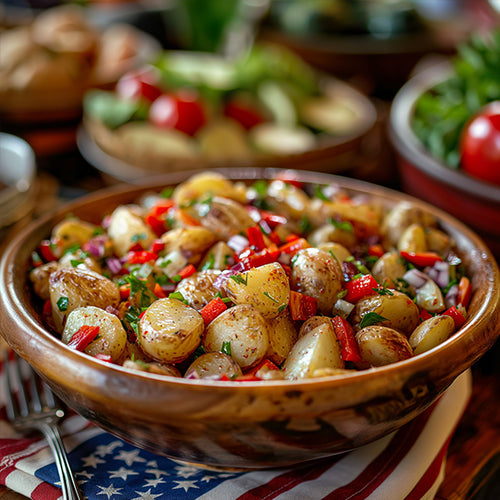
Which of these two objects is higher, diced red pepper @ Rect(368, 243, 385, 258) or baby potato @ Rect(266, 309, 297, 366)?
diced red pepper @ Rect(368, 243, 385, 258)

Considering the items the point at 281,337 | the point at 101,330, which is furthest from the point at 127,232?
the point at 281,337

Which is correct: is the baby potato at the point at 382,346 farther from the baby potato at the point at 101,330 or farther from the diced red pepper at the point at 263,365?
the baby potato at the point at 101,330

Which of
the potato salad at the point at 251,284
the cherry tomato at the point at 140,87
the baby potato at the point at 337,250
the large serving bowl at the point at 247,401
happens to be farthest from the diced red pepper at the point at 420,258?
the cherry tomato at the point at 140,87

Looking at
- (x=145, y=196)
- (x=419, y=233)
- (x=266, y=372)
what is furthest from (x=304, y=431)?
(x=145, y=196)

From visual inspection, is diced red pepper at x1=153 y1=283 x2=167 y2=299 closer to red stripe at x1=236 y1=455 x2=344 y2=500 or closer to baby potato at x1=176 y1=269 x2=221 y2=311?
baby potato at x1=176 y1=269 x2=221 y2=311

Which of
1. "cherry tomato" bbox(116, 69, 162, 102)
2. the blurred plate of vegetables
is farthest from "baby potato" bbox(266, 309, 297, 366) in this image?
"cherry tomato" bbox(116, 69, 162, 102)
